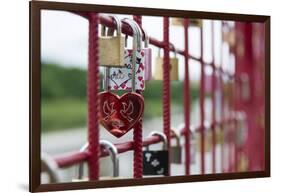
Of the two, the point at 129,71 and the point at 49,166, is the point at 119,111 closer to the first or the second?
the point at 129,71

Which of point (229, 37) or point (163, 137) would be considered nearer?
point (163, 137)

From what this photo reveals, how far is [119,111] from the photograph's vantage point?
1.96 metres

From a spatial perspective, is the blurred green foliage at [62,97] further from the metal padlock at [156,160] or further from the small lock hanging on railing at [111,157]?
the metal padlock at [156,160]

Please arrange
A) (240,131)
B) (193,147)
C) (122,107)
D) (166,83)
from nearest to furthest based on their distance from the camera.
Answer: (122,107)
(166,83)
(193,147)
(240,131)

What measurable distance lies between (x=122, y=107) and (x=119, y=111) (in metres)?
0.02

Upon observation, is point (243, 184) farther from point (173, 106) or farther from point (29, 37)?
point (29, 37)

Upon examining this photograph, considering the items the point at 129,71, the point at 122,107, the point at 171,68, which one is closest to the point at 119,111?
the point at 122,107

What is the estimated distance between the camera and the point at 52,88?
187 centimetres

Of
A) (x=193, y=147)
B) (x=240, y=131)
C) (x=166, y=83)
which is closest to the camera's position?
(x=166, y=83)

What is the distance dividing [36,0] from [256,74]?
952 millimetres

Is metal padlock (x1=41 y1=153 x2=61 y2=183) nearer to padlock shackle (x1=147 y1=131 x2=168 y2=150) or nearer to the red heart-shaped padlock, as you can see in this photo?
the red heart-shaped padlock

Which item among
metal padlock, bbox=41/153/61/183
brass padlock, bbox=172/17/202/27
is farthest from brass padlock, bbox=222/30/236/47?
metal padlock, bbox=41/153/61/183

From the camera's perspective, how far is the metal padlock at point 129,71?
1.95m

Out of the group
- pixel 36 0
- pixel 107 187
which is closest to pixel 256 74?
pixel 107 187
